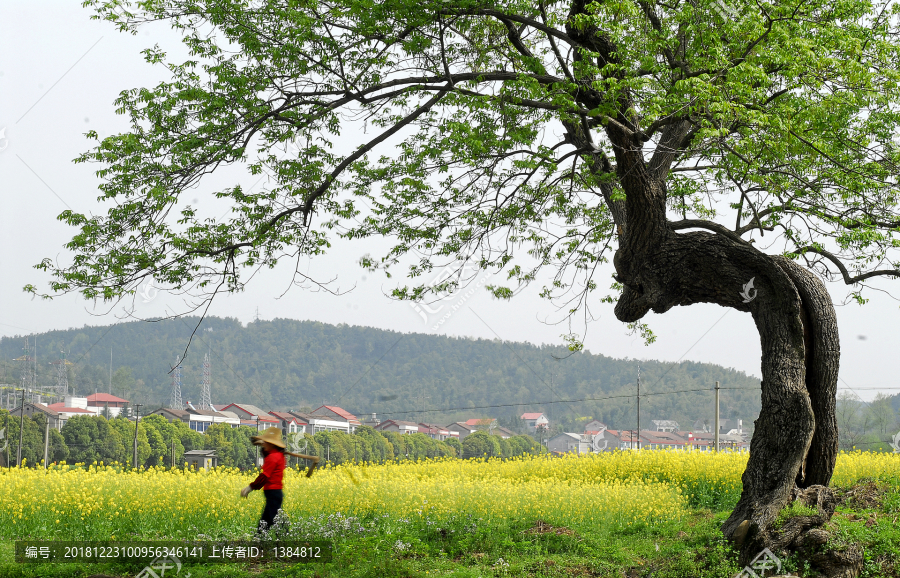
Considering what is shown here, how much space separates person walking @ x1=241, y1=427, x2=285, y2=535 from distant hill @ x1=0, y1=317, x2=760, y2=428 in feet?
163

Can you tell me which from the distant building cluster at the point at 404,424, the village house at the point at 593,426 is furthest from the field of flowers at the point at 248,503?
the village house at the point at 593,426

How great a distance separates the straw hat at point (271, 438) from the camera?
5.94m

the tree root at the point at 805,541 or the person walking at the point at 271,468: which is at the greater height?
the person walking at the point at 271,468

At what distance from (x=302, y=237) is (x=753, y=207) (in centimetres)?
676

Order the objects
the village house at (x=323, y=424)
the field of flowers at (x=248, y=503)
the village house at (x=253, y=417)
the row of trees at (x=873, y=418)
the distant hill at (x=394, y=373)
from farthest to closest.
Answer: the distant hill at (x=394, y=373), the row of trees at (x=873, y=418), the village house at (x=323, y=424), the village house at (x=253, y=417), the field of flowers at (x=248, y=503)

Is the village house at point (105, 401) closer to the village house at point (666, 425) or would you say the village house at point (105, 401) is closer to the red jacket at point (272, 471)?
the village house at point (666, 425)

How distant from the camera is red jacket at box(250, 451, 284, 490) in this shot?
600 centimetres

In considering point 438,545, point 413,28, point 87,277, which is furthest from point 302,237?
point 438,545

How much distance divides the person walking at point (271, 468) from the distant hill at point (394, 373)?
49.8m

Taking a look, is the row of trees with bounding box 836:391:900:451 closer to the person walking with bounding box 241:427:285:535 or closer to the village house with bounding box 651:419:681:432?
the village house with bounding box 651:419:681:432

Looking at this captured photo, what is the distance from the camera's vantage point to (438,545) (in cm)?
787

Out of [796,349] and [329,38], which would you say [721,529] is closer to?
[796,349]
